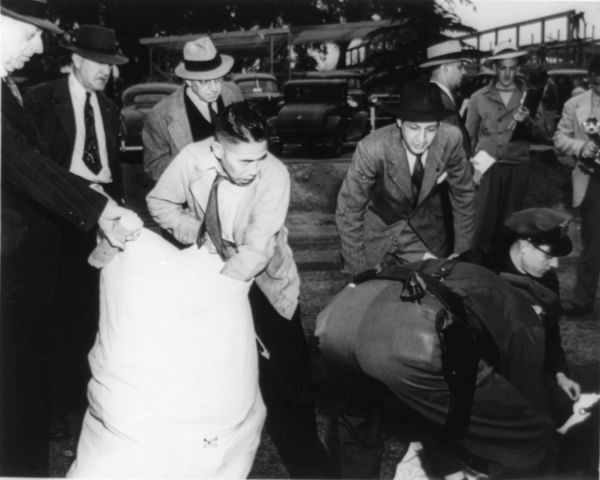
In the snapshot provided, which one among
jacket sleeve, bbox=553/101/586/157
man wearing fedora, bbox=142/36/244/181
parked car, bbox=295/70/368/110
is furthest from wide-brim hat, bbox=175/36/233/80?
parked car, bbox=295/70/368/110

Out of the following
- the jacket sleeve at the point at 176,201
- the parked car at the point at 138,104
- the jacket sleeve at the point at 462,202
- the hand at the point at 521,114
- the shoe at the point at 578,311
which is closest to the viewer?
the jacket sleeve at the point at 176,201

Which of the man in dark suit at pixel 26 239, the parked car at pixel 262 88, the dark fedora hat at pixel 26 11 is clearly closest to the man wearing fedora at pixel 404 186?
the man in dark suit at pixel 26 239

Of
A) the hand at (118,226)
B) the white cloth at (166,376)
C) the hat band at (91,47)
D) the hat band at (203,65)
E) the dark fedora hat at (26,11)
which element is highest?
the dark fedora hat at (26,11)

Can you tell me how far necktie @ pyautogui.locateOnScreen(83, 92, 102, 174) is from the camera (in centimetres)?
288

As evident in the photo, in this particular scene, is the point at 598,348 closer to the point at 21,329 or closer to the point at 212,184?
the point at 212,184

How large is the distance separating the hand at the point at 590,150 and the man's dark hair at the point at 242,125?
84.8 inches

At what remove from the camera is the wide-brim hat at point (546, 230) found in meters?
2.27

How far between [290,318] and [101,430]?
2.44 feet

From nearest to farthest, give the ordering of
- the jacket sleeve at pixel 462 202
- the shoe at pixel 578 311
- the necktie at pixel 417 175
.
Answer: the necktie at pixel 417 175, the jacket sleeve at pixel 462 202, the shoe at pixel 578 311

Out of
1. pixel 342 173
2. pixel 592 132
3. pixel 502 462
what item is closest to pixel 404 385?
pixel 502 462

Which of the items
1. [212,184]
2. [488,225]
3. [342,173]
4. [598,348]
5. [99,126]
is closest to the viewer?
[212,184]

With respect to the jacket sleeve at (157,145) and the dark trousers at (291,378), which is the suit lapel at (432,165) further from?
the jacket sleeve at (157,145)

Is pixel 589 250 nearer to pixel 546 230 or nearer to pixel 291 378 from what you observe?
pixel 546 230

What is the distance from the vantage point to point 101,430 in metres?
2.02
